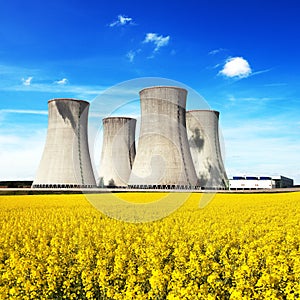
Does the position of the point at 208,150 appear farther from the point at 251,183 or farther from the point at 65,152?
the point at 251,183

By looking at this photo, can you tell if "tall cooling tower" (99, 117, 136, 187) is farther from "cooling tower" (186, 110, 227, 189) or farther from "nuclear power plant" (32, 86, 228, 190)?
"cooling tower" (186, 110, 227, 189)

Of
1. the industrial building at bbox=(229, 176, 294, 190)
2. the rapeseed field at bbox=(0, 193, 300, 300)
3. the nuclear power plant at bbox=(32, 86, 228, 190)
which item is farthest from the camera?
Answer: the industrial building at bbox=(229, 176, 294, 190)

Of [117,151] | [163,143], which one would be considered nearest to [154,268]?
→ [163,143]

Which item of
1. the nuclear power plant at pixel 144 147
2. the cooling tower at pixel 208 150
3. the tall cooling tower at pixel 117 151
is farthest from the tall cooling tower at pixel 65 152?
the cooling tower at pixel 208 150

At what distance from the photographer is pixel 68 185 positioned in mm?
29125

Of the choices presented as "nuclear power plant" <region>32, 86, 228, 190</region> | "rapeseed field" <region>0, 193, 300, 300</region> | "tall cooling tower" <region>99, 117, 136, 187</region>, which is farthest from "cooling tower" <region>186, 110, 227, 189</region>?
"rapeseed field" <region>0, 193, 300, 300</region>

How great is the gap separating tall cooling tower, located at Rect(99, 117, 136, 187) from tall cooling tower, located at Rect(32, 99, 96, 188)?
5135 millimetres

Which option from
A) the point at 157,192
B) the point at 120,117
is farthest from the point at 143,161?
the point at 120,117

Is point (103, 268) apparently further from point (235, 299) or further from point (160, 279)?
point (235, 299)

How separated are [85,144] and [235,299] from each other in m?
26.7

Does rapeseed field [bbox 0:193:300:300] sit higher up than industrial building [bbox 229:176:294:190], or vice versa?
industrial building [bbox 229:176:294:190]

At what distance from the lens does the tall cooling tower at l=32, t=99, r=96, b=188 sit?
94.1ft

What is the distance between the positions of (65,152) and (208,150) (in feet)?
44.6

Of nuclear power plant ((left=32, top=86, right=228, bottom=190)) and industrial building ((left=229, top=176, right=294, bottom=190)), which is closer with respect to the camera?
nuclear power plant ((left=32, top=86, right=228, bottom=190))
